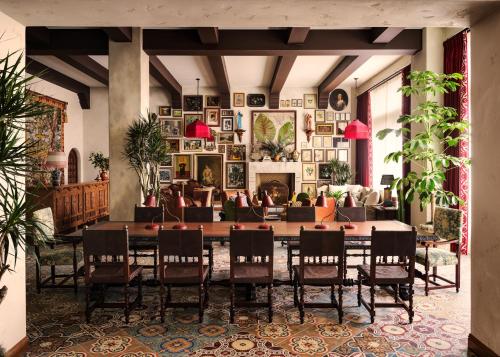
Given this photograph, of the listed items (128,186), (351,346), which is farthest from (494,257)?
(128,186)

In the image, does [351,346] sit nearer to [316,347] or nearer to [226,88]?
[316,347]

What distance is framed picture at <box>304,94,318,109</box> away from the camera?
11.2 meters

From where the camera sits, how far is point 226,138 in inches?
445

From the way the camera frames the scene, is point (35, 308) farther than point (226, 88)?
No

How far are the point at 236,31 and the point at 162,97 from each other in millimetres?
5334

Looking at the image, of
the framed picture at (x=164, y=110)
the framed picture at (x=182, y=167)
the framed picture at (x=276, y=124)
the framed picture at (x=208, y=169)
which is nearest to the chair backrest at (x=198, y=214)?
the framed picture at (x=208, y=169)

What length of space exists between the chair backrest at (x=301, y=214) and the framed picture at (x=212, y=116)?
6924 millimetres

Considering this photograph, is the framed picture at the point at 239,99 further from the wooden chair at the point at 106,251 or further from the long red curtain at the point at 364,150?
the wooden chair at the point at 106,251

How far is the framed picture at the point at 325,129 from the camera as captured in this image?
11.2 m

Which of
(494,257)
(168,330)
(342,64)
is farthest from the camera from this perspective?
(342,64)

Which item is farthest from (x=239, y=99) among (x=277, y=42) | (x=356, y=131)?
(x=356, y=131)

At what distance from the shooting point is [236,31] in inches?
→ 259

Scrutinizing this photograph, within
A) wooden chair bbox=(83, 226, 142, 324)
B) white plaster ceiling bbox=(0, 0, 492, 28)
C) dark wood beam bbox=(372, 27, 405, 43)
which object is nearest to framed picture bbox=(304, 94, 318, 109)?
dark wood beam bbox=(372, 27, 405, 43)

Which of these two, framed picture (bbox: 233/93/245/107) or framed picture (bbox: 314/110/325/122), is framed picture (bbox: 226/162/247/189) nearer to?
framed picture (bbox: 233/93/245/107)
